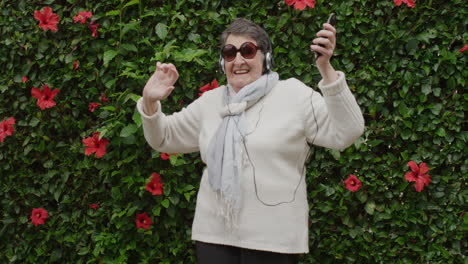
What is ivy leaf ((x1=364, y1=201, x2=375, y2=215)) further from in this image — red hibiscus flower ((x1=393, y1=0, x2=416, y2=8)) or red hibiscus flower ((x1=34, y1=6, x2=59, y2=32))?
red hibiscus flower ((x1=34, y1=6, x2=59, y2=32))

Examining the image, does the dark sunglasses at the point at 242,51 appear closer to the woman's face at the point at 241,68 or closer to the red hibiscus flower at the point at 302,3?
the woman's face at the point at 241,68

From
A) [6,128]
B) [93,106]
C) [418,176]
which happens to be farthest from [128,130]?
[418,176]

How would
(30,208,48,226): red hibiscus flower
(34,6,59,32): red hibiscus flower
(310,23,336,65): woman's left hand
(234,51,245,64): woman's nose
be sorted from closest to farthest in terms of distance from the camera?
(310,23,336,65): woman's left hand → (234,51,245,64): woman's nose → (34,6,59,32): red hibiscus flower → (30,208,48,226): red hibiscus flower

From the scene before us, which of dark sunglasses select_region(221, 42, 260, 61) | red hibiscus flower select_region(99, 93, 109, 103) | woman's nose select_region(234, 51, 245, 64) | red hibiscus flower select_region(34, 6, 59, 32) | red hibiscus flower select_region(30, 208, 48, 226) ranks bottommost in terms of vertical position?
red hibiscus flower select_region(30, 208, 48, 226)

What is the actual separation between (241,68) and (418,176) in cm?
129

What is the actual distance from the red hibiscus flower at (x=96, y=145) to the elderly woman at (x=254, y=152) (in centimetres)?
94

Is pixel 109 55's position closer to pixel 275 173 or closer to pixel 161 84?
pixel 161 84

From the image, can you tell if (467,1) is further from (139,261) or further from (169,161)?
(139,261)

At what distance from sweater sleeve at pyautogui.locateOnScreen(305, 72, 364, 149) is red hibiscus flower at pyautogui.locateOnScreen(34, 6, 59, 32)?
1830 mm

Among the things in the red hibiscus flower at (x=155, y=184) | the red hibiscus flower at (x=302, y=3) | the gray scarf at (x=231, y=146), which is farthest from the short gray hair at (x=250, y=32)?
the red hibiscus flower at (x=155, y=184)

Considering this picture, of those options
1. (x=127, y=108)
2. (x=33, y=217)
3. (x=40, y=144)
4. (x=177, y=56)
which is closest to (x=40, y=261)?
(x=33, y=217)

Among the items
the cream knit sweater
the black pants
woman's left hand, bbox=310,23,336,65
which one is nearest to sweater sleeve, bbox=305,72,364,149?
the cream knit sweater

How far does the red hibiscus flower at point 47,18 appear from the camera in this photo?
3000mm

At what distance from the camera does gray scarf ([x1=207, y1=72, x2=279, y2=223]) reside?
75.3 inches
